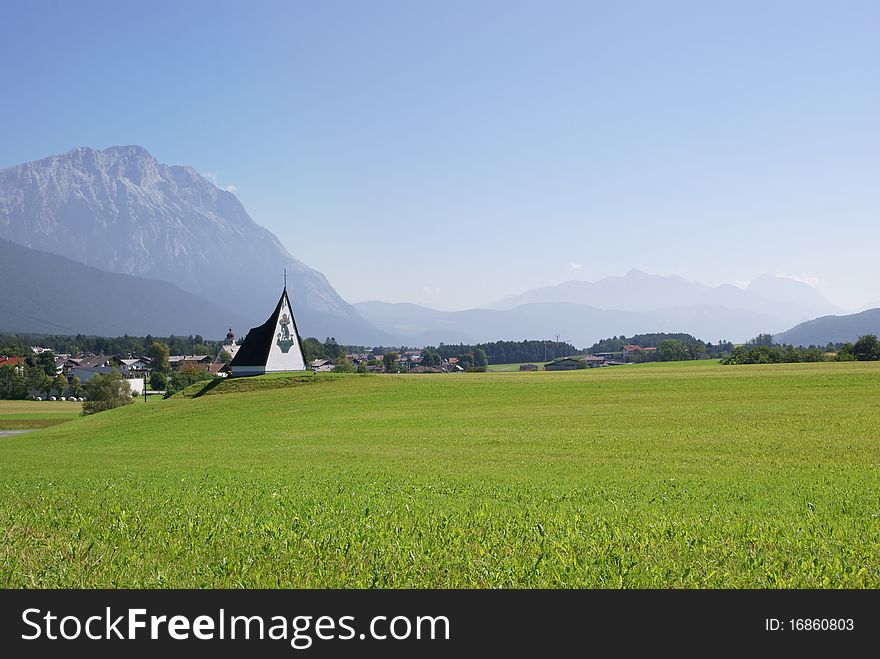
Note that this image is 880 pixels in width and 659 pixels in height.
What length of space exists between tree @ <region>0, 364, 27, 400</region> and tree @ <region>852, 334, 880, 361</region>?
140 meters

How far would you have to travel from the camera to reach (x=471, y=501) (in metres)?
13.0

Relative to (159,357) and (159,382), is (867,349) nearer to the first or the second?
(159,382)

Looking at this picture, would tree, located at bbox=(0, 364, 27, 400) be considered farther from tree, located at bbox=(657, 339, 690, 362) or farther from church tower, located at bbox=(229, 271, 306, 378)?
tree, located at bbox=(657, 339, 690, 362)

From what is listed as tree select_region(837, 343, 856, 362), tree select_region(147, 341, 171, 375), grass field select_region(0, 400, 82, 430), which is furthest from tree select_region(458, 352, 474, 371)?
tree select_region(837, 343, 856, 362)

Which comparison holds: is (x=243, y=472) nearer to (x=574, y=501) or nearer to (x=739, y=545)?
(x=574, y=501)

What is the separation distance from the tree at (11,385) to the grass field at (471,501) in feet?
358

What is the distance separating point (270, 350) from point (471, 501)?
4951cm

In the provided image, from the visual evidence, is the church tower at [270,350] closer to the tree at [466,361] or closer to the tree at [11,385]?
the tree at [11,385]

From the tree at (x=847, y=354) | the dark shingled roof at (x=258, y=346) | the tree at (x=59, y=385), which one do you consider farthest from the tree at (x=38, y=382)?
the tree at (x=847, y=354)

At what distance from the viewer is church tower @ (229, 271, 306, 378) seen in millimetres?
59844

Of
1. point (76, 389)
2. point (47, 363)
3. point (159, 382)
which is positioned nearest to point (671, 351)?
point (159, 382)

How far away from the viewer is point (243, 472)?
19.3 meters
